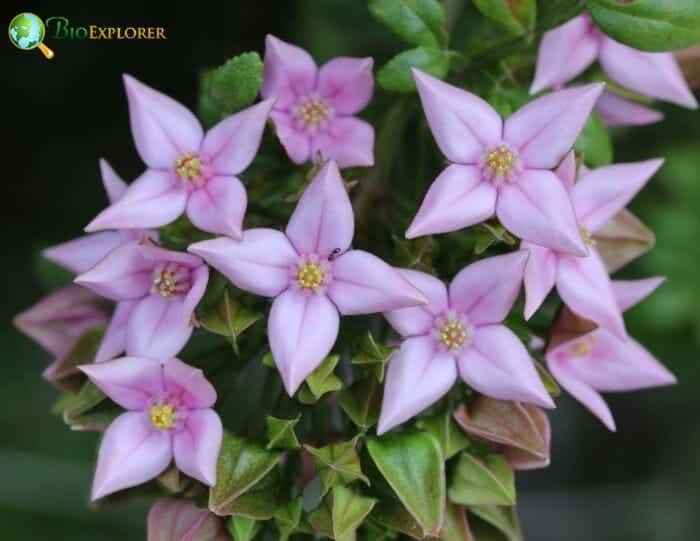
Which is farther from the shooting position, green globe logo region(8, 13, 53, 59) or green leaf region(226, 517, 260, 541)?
green globe logo region(8, 13, 53, 59)

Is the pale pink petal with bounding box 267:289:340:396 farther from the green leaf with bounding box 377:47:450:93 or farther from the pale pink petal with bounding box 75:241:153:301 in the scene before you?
the green leaf with bounding box 377:47:450:93

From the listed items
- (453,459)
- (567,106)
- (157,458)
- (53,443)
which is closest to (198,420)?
(157,458)

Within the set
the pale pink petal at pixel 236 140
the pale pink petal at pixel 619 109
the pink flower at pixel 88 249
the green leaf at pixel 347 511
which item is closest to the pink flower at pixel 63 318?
the pink flower at pixel 88 249

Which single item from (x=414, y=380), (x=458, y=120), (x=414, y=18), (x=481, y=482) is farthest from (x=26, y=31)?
(x=481, y=482)

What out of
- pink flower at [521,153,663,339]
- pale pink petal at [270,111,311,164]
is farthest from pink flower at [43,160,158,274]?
pink flower at [521,153,663,339]

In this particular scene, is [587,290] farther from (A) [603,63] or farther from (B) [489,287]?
(A) [603,63]

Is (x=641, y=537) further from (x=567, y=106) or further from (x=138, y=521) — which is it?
(x=567, y=106)
